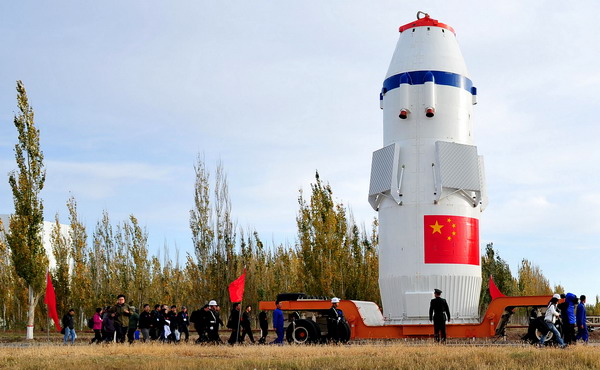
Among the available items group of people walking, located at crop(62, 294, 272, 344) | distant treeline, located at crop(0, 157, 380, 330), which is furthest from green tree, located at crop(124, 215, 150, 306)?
group of people walking, located at crop(62, 294, 272, 344)

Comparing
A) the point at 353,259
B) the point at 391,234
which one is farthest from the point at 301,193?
the point at 391,234

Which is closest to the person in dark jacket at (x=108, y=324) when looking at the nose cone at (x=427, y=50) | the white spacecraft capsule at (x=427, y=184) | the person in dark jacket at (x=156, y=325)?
the person in dark jacket at (x=156, y=325)

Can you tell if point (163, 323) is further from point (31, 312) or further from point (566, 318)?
point (566, 318)

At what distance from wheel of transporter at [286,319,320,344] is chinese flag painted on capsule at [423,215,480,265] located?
392 cm

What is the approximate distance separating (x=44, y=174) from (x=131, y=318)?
14.7 m

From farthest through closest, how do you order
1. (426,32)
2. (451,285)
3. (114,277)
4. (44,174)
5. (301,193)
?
(114,277) → (301,193) → (44,174) → (426,32) → (451,285)

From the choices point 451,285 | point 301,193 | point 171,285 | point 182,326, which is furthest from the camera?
point 171,285

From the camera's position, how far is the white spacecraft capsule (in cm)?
2177

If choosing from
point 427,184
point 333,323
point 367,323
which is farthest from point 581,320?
point 333,323

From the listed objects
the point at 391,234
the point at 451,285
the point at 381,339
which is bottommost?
the point at 381,339

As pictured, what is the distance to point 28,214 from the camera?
33.9 meters

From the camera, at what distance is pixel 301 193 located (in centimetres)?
3809

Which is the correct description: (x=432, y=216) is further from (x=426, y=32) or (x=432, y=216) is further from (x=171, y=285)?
(x=171, y=285)

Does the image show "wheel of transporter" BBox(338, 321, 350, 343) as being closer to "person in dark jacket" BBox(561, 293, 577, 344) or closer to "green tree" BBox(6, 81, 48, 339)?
"person in dark jacket" BBox(561, 293, 577, 344)
